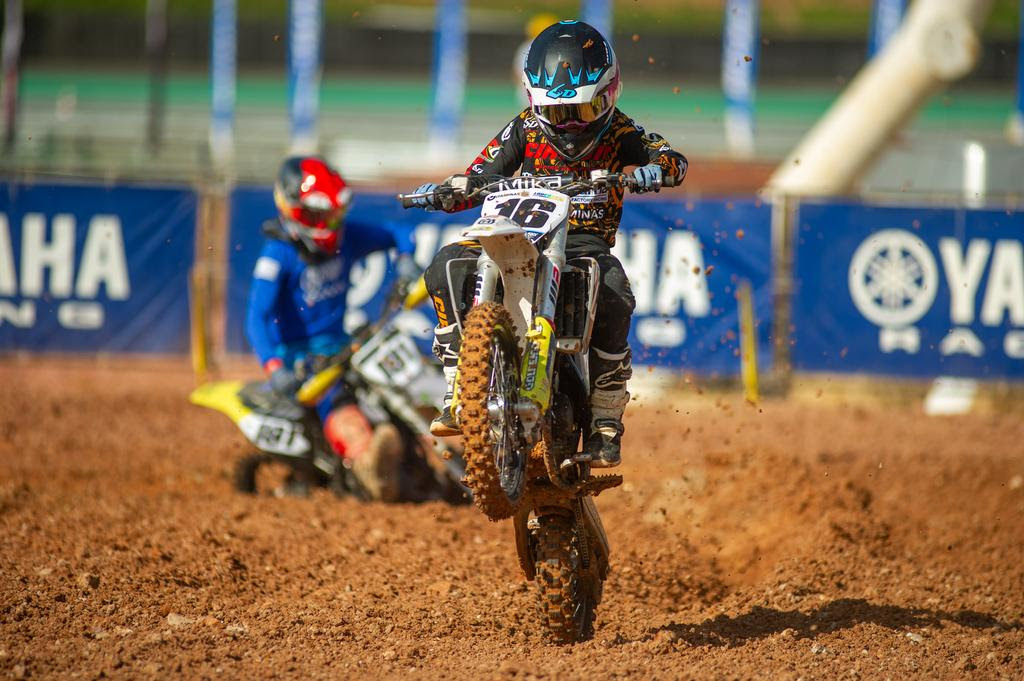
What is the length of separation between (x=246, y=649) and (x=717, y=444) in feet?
21.6

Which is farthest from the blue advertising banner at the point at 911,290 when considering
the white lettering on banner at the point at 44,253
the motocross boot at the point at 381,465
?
the white lettering on banner at the point at 44,253

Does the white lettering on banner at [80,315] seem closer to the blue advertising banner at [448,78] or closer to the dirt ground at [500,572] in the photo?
the dirt ground at [500,572]

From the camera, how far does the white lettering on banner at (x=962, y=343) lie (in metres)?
12.5

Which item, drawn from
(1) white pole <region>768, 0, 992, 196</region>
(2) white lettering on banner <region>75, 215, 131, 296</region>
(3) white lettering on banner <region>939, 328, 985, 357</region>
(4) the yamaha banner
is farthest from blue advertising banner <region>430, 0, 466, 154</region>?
(3) white lettering on banner <region>939, 328, 985, 357</region>

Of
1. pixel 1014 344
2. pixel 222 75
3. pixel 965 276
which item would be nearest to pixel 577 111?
pixel 965 276

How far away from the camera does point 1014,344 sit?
12531 mm

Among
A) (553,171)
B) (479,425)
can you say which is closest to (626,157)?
(553,171)

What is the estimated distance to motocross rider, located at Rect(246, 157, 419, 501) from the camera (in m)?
8.48

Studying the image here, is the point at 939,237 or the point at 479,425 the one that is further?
the point at 939,237

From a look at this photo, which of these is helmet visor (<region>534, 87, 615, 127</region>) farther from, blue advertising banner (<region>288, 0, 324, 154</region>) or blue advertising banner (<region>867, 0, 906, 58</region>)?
blue advertising banner (<region>288, 0, 324, 154</region>)

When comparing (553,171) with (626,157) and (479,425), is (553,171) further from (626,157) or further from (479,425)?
(479,425)

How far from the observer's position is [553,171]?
5.63 metres

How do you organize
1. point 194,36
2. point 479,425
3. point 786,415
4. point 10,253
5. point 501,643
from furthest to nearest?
point 194,36
point 10,253
point 786,415
point 501,643
point 479,425

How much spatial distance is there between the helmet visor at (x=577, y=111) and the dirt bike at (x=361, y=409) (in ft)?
10.9
